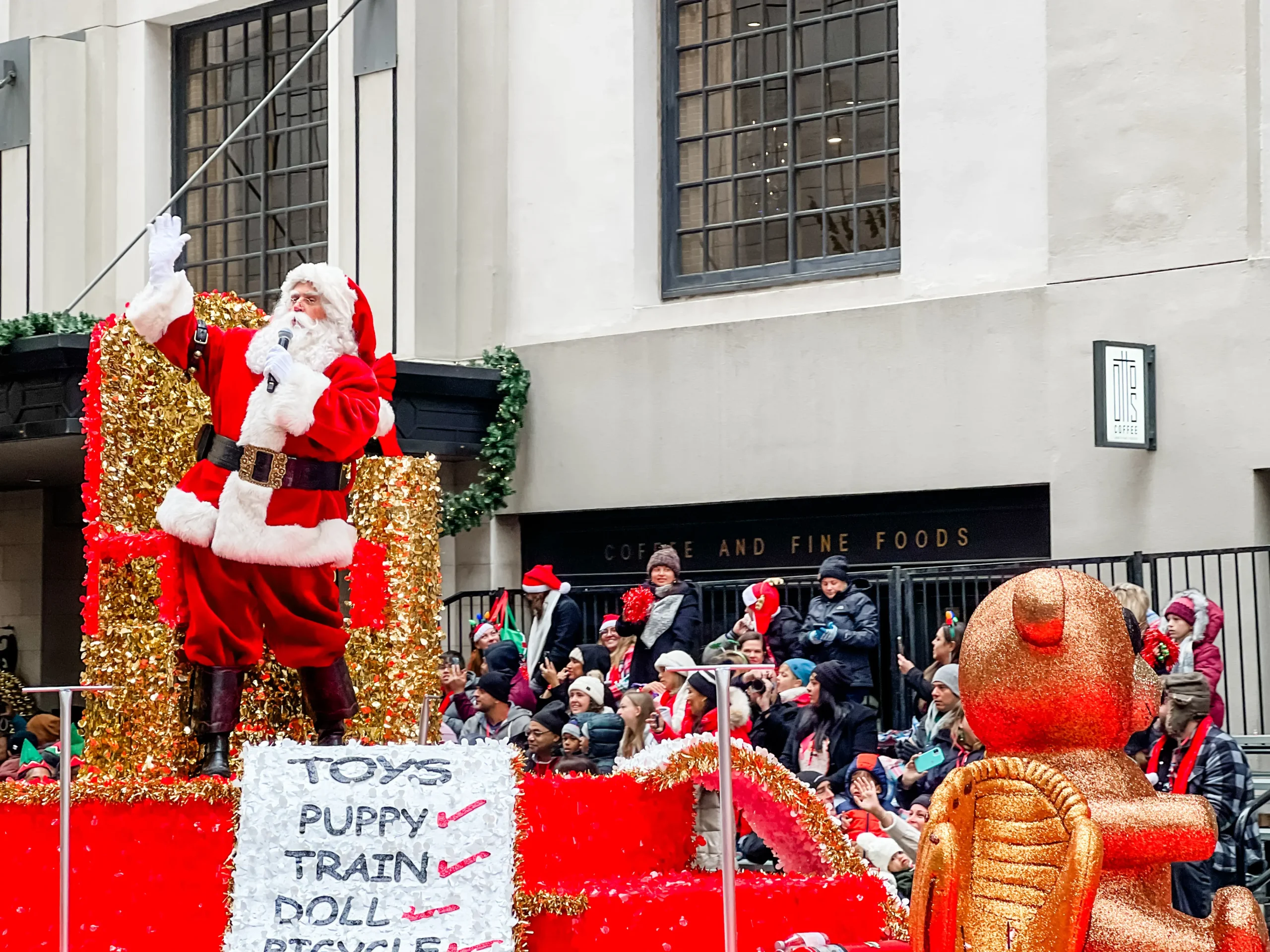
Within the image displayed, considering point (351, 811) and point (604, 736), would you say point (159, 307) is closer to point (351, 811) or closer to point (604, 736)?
point (351, 811)

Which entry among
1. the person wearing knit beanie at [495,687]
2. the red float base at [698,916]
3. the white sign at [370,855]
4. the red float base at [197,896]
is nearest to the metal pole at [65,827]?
the red float base at [197,896]

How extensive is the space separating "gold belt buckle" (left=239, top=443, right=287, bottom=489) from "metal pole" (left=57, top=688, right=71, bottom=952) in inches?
44.2

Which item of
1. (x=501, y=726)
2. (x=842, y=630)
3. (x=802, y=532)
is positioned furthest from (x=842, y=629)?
(x=802, y=532)

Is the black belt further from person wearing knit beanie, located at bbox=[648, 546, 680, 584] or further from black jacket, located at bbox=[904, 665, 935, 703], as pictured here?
person wearing knit beanie, located at bbox=[648, 546, 680, 584]

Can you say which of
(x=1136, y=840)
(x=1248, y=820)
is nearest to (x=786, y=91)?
(x=1248, y=820)

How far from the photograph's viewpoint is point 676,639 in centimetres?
1217

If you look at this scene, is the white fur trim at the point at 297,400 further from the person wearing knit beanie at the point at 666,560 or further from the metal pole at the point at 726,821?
the person wearing knit beanie at the point at 666,560

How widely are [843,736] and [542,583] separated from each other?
3.71m

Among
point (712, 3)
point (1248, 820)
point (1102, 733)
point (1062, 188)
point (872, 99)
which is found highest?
point (712, 3)

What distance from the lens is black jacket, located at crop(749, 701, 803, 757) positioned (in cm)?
1069

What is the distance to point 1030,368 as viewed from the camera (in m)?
13.3

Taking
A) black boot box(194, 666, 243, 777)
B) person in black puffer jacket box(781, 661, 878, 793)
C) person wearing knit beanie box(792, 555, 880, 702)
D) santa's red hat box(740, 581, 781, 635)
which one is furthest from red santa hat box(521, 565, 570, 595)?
black boot box(194, 666, 243, 777)

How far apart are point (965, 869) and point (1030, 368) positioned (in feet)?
28.7

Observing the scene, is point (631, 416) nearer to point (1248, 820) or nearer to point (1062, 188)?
point (1062, 188)
